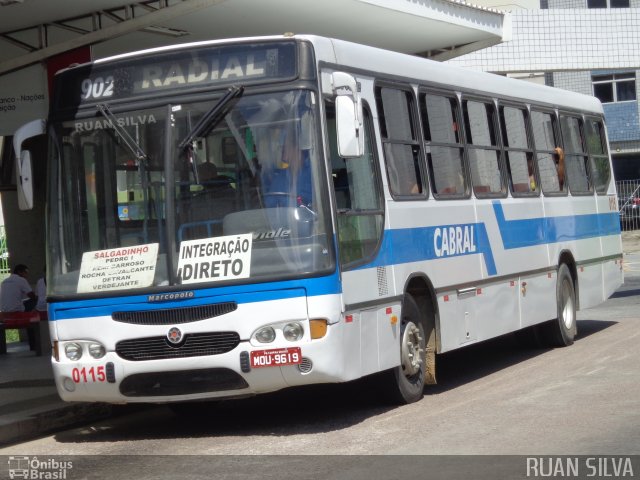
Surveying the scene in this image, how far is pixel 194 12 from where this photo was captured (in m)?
15.9

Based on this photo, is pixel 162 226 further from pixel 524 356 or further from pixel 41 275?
pixel 41 275

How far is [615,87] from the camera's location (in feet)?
158

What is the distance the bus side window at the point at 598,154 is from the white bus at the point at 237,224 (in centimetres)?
619

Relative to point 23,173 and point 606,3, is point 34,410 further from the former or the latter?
point 606,3

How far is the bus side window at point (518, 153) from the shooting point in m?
13.7

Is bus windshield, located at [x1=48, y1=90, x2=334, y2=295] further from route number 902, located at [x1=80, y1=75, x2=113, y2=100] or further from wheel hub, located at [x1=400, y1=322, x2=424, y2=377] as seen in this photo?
wheel hub, located at [x1=400, y1=322, x2=424, y2=377]

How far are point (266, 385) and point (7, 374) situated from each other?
6.78m

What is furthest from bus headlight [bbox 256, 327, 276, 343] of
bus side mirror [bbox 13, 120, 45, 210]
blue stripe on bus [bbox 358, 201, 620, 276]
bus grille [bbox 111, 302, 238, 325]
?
bus side mirror [bbox 13, 120, 45, 210]

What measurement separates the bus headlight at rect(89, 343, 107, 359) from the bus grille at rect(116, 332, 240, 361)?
30cm

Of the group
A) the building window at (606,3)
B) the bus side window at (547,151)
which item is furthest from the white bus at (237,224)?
the building window at (606,3)

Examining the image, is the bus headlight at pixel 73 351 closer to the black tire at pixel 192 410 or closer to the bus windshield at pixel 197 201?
the bus windshield at pixel 197 201

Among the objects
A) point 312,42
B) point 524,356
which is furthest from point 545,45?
point 312,42

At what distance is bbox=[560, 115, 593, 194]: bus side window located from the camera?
15789mm

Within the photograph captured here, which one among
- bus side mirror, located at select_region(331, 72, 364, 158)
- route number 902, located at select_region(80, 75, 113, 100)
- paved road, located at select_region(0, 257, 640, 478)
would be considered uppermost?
route number 902, located at select_region(80, 75, 113, 100)
